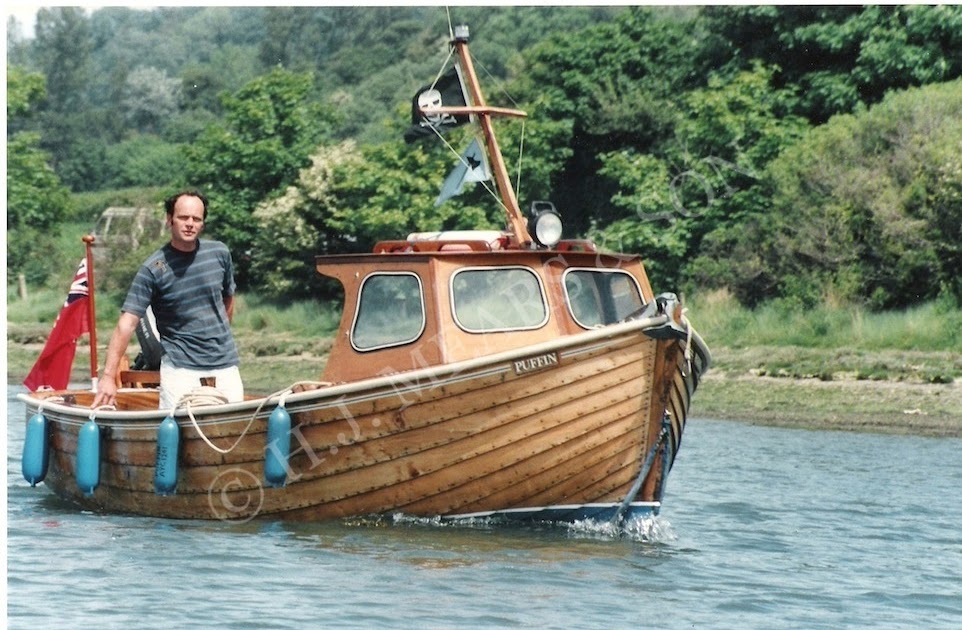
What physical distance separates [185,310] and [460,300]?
6.95ft

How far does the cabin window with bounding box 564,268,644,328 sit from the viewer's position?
42.5ft

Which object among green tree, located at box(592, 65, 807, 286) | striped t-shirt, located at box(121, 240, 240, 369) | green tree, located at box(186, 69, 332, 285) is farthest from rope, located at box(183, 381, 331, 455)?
green tree, located at box(186, 69, 332, 285)

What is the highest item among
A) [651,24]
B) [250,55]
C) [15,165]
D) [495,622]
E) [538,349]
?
[250,55]

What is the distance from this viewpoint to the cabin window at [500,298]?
12.7m

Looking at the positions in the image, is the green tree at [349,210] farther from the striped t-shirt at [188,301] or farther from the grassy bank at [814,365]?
the striped t-shirt at [188,301]

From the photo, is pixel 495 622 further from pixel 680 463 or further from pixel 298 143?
pixel 298 143

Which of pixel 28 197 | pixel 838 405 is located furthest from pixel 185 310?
pixel 28 197

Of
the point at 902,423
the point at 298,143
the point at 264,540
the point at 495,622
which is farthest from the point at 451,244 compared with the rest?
the point at 298,143

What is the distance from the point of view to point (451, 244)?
507 inches

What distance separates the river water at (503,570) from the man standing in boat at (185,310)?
1.20 meters

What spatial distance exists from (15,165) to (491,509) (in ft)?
117

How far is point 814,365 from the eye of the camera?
23891 mm

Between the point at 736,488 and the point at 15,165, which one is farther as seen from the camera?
the point at 15,165

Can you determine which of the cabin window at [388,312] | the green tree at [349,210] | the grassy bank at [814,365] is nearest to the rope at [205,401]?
the cabin window at [388,312]
